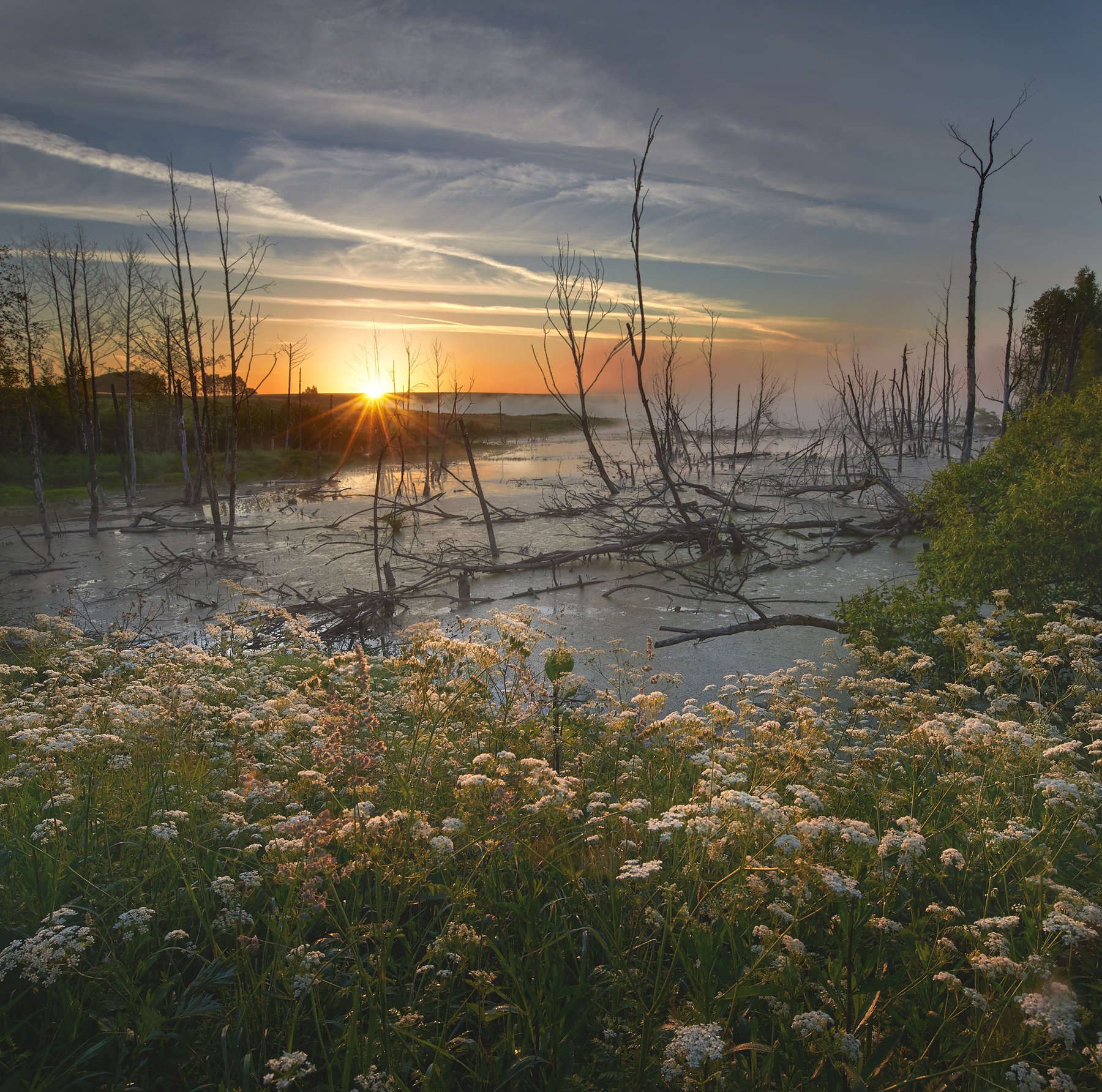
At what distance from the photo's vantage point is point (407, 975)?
8.63 ft

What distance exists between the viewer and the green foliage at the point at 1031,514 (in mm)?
6152

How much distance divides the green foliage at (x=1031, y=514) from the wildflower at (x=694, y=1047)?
5.84m

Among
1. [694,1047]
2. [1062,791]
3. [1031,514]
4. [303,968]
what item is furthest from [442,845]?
[1031,514]

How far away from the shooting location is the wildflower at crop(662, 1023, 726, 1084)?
1.81 meters

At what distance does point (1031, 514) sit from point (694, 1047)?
19.7 ft

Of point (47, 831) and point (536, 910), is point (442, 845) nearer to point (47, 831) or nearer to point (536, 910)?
point (536, 910)

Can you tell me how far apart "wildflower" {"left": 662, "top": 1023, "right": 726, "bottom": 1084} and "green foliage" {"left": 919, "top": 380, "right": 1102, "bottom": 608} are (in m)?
5.84

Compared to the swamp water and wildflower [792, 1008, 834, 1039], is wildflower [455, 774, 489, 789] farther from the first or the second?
the swamp water

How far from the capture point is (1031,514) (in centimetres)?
621

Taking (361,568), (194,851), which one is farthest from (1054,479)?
(361,568)

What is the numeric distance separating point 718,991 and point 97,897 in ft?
8.07

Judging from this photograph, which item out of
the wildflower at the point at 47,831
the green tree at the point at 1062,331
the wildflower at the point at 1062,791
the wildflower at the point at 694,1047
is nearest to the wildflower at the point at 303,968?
the wildflower at the point at 694,1047

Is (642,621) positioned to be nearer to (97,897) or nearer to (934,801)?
(934,801)

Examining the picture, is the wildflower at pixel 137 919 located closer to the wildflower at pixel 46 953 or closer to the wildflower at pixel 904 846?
the wildflower at pixel 46 953
